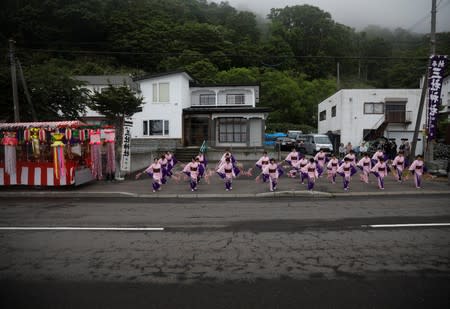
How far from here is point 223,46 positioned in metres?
61.4

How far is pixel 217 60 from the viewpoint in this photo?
60.4 m

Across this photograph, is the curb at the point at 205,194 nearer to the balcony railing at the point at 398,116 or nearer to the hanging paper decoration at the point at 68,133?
the hanging paper decoration at the point at 68,133

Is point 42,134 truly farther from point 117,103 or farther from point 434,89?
point 434,89

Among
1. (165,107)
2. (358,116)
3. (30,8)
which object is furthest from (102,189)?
(30,8)

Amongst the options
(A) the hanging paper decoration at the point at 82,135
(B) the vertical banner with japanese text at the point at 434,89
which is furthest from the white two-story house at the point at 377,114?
(A) the hanging paper decoration at the point at 82,135

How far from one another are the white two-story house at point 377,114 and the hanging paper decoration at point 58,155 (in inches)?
1030

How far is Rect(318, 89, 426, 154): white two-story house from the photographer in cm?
3126

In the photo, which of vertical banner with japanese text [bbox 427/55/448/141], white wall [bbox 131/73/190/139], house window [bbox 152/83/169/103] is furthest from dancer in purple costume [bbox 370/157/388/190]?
house window [bbox 152/83/169/103]

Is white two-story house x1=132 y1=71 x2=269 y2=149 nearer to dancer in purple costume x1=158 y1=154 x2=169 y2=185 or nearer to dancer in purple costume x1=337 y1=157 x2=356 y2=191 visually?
dancer in purple costume x1=158 y1=154 x2=169 y2=185

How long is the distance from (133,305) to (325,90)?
195 ft

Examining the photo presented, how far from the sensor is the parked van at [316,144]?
88.9 ft

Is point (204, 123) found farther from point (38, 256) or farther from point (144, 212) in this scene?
point (38, 256)

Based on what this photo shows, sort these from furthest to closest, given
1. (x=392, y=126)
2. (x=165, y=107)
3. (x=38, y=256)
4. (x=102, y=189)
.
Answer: (x=392, y=126) < (x=165, y=107) < (x=102, y=189) < (x=38, y=256)

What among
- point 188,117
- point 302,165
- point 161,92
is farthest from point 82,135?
point 188,117
